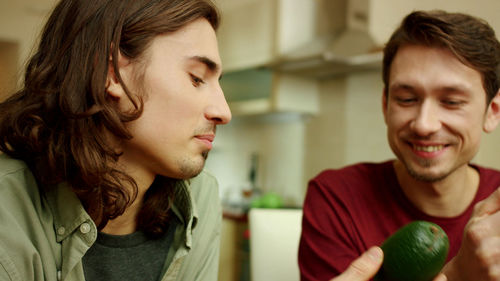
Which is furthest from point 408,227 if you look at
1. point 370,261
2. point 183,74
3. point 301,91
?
point 301,91

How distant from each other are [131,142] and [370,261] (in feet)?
1.73

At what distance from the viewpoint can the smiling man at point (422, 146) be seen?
1.13m

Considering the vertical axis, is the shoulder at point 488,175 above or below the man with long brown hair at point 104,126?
below

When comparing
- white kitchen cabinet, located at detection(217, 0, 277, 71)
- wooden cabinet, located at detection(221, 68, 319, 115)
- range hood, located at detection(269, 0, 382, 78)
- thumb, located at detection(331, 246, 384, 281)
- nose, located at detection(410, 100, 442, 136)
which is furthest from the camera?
white kitchen cabinet, located at detection(217, 0, 277, 71)

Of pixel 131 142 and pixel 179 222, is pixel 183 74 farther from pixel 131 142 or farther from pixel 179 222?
pixel 179 222

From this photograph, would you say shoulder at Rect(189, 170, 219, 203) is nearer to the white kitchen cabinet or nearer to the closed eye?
the closed eye

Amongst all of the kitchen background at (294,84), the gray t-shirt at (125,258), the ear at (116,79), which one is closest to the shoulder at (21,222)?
the gray t-shirt at (125,258)

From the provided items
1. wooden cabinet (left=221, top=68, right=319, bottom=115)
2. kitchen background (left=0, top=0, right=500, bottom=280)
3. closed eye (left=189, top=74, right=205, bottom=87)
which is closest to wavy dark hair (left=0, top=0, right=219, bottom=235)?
closed eye (left=189, top=74, right=205, bottom=87)

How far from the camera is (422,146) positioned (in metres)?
1.14

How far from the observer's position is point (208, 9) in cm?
102

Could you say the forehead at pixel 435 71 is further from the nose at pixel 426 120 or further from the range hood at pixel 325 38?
the range hood at pixel 325 38

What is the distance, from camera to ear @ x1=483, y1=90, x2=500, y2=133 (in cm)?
123

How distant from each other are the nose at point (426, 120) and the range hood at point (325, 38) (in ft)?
4.55

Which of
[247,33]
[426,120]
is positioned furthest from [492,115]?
[247,33]
